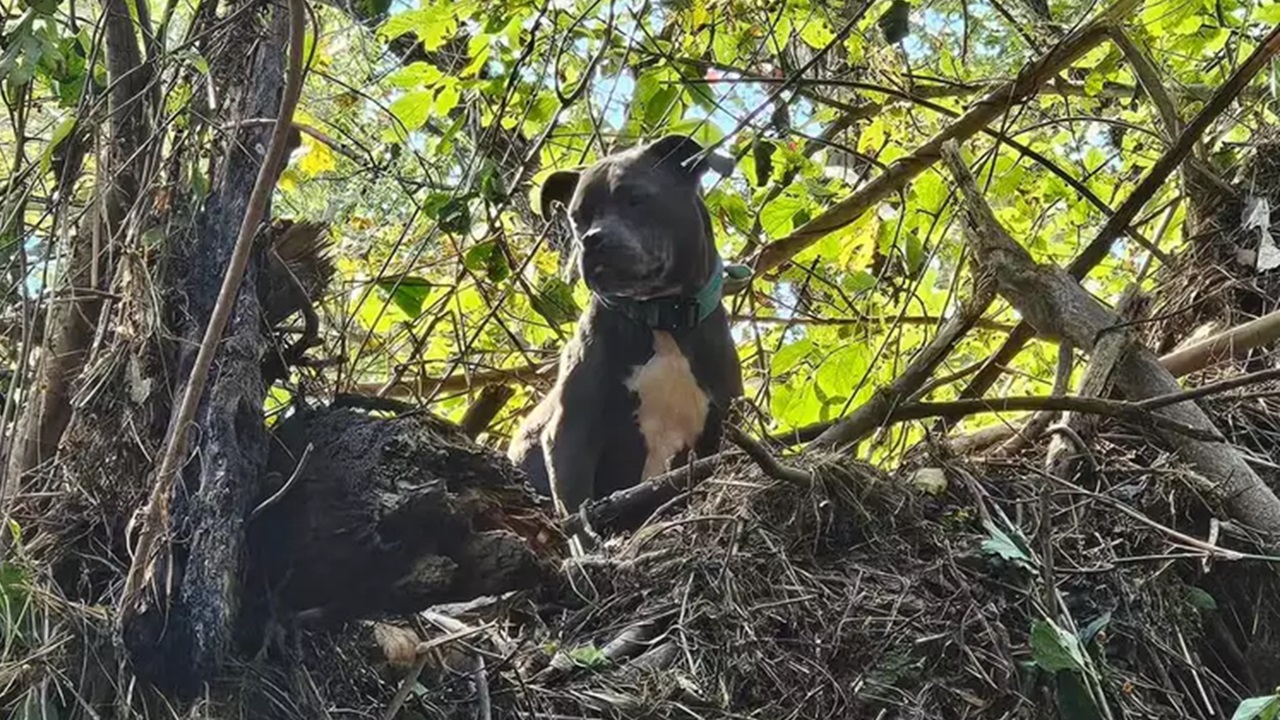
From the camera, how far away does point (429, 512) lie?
97.3 inches

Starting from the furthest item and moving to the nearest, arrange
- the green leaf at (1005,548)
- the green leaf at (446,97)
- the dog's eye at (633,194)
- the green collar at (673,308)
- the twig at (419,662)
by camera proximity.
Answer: the dog's eye at (633,194) < the green collar at (673,308) < the green leaf at (446,97) < the green leaf at (1005,548) < the twig at (419,662)

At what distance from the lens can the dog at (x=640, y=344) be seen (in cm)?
460

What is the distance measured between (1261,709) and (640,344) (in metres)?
2.79

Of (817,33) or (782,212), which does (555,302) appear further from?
(817,33)

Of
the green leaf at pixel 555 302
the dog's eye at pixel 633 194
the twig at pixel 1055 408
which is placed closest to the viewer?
the twig at pixel 1055 408

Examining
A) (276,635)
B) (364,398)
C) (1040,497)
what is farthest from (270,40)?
(1040,497)

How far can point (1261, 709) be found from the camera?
7.13ft

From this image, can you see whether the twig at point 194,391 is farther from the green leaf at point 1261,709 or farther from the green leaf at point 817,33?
the green leaf at point 817,33

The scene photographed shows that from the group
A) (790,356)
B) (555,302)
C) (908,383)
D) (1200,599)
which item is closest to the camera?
(1200,599)

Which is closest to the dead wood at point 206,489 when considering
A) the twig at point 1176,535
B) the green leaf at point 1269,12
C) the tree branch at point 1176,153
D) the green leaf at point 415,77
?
the green leaf at point 415,77

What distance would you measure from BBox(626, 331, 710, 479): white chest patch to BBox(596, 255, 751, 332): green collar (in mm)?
69

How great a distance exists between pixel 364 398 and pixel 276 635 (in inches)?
21.9

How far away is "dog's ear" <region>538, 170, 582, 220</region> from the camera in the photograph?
489 cm

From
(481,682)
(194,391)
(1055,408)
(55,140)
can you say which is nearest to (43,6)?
(55,140)
